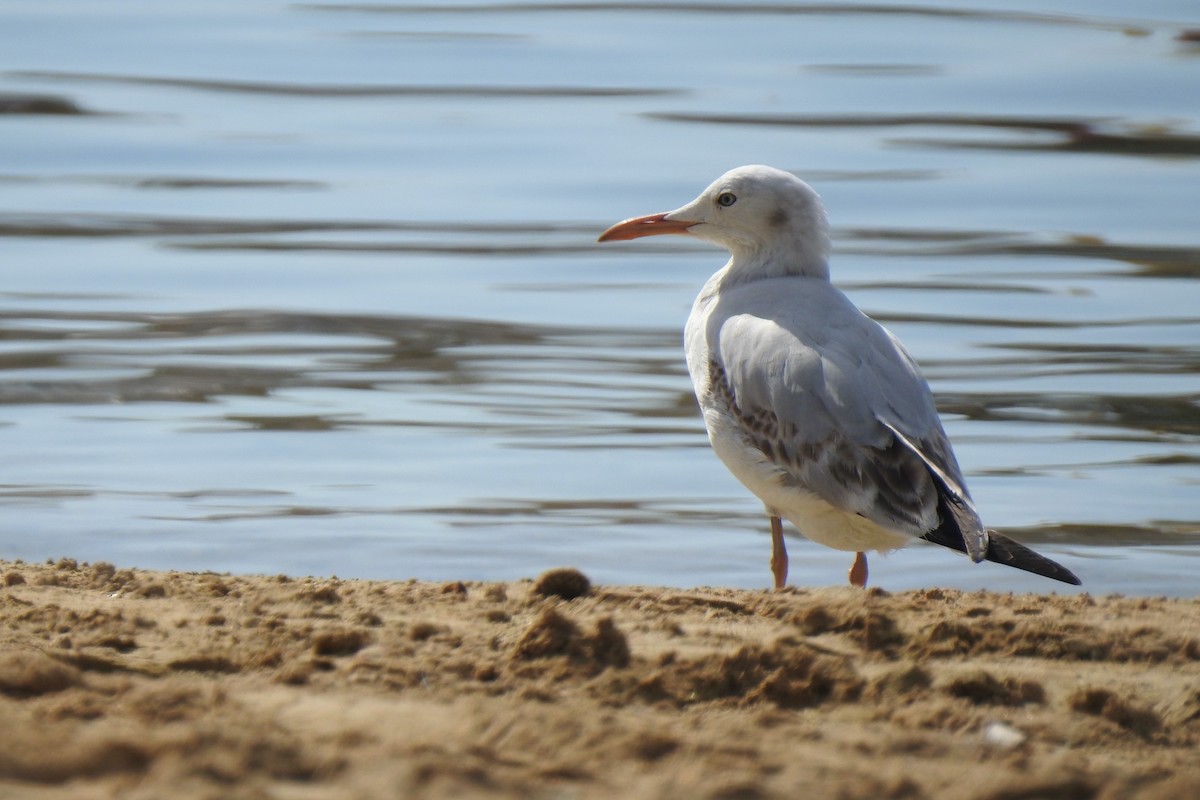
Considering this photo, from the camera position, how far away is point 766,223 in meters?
6.77

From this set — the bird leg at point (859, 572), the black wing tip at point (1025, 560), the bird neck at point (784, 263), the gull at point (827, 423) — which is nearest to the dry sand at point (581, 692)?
the black wing tip at point (1025, 560)

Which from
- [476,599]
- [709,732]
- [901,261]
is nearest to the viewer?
[709,732]

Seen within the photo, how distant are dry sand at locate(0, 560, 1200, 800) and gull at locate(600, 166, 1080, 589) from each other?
0.28 m

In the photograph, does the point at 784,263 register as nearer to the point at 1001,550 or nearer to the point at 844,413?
the point at 844,413

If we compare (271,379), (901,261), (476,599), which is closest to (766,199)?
(476,599)

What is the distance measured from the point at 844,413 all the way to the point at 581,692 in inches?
66.2

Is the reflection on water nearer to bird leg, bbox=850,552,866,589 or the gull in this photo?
the gull

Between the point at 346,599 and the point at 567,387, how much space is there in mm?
5349

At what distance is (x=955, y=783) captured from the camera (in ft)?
12.0

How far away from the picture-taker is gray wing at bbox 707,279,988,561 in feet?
17.9

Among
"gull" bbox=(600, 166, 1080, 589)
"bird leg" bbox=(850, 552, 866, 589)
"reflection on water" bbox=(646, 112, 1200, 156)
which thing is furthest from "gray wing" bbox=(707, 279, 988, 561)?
"reflection on water" bbox=(646, 112, 1200, 156)

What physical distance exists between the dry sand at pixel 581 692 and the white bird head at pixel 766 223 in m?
1.57

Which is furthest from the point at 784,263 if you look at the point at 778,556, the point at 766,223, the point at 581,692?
the point at 581,692

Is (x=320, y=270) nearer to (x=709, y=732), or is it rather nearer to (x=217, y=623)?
(x=217, y=623)
